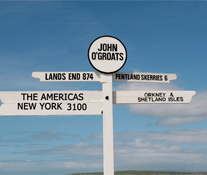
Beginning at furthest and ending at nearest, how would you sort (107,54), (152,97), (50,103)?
(152,97) < (107,54) < (50,103)

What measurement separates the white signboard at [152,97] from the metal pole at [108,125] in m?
0.28

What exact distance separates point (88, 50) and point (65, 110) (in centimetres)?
207

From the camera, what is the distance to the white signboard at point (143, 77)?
1113 cm

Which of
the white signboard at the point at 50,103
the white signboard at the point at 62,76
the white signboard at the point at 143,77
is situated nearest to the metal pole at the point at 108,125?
the white signboard at the point at 50,103

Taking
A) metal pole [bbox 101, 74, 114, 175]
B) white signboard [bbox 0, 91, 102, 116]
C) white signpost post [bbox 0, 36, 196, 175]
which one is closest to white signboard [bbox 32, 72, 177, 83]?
white signpost post [bbox 0, 36, 196, 175]

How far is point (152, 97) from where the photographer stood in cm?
1111

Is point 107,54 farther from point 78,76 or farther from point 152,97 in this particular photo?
point 152,97

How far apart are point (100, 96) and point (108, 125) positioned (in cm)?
96

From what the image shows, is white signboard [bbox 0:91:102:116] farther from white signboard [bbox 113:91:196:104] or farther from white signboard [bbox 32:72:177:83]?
white signboard [bbox 113:91:196:104]

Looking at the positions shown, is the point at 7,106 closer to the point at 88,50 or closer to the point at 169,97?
the point at 88,50

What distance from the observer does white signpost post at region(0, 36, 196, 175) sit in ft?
34.5

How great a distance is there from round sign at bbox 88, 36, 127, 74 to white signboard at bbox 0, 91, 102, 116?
983 millimetres

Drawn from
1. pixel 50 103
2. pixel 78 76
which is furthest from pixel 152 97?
pixel 50 103

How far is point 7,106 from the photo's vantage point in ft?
34.3
